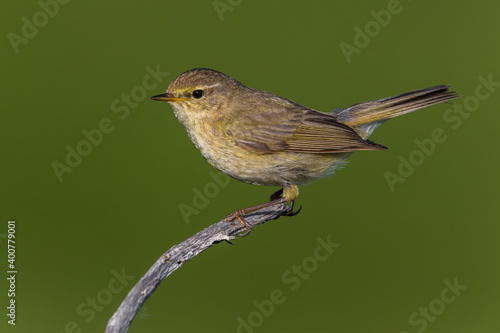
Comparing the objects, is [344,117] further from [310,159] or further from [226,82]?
[226,82]

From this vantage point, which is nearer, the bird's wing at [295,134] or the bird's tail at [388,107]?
the bird's wing at [295,134]

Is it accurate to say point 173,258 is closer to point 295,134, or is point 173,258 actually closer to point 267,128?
point 267,128

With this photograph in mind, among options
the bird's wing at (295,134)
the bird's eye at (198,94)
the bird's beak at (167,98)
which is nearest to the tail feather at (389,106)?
the bird's wing at (295,134)

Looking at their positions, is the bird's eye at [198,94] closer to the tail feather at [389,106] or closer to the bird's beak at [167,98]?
the bird's beak at [167,98]

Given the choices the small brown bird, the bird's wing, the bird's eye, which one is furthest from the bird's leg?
the bird's eye

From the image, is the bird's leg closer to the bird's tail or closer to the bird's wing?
the bird's wing

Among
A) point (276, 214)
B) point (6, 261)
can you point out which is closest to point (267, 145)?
point (276, 214)
